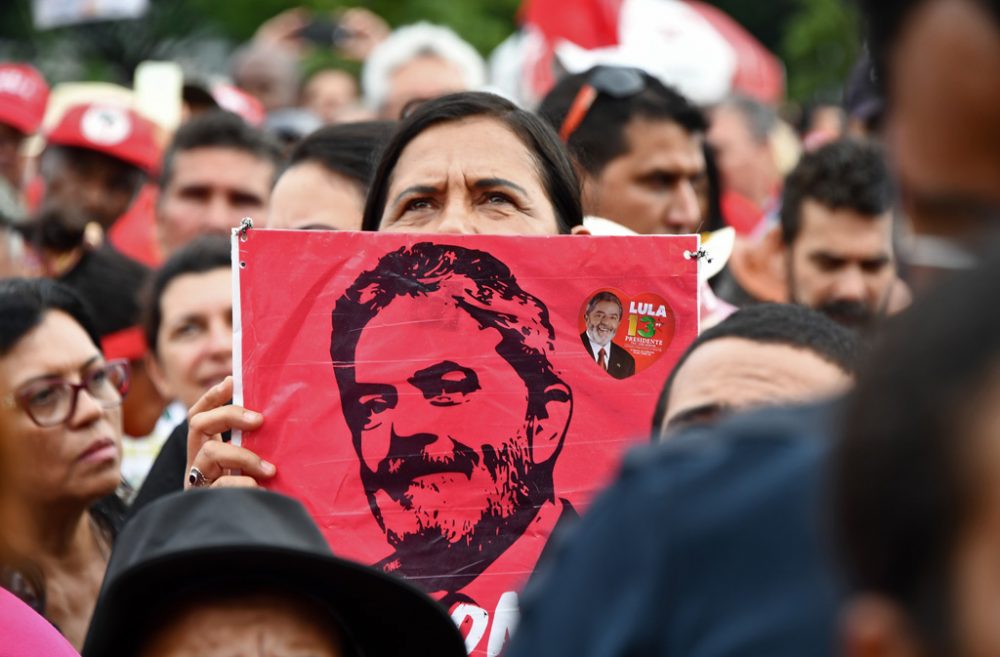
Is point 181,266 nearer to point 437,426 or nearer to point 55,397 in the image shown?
point 55,397

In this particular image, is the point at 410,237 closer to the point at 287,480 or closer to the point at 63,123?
the point at 287,480

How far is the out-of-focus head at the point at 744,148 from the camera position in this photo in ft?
28.2

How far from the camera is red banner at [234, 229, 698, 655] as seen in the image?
264cm

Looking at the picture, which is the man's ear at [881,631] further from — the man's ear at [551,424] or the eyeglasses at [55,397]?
the eyeglasses at [55,397]

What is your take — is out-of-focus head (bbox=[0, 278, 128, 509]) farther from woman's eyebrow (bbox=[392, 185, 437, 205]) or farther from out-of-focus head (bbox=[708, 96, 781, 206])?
out-of-focus head (bbox=[708, 96, 781, 206])

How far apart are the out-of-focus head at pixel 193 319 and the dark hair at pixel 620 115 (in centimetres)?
113

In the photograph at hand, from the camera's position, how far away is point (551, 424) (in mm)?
2721

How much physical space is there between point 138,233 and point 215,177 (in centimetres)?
138

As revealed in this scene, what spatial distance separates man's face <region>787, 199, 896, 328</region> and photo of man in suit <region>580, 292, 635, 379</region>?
89.7 inches

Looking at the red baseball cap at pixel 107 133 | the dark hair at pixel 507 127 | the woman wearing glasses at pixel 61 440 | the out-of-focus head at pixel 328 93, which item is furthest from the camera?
the out-of-focus head at pixel 328 93

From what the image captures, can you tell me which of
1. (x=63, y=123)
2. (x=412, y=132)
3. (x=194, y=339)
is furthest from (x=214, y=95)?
(x=412, y=132)

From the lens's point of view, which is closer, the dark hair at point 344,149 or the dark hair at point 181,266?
the dark hair at point 344,149

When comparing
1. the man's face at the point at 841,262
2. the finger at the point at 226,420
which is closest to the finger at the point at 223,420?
the finger at the point at 226,420

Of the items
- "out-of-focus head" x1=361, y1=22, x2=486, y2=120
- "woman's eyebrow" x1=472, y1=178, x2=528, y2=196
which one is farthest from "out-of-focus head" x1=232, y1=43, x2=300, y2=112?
"woman's eyebrow" x1=472, y1=178, x2=528, y2=196
